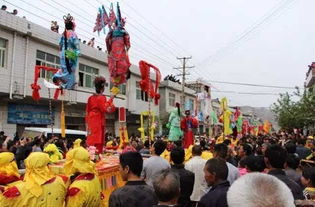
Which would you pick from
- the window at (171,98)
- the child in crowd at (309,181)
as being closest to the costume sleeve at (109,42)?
the child in crowd at (309,181)

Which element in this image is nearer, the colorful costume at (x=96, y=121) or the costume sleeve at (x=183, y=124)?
the colorful costume at (x=96, y=121)

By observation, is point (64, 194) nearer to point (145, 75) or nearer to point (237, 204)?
point (237, 204)

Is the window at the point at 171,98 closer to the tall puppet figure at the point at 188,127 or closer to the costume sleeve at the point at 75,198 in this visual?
the tall puppet figure at the point at 188,127

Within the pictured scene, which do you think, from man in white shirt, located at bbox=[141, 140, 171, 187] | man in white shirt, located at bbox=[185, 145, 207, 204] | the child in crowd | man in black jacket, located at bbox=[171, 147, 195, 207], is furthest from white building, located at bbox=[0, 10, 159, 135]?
the child in crowd

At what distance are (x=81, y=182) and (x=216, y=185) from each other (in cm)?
149

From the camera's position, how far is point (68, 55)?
8094 mm

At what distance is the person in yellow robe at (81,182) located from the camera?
376 cm

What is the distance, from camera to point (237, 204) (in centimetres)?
186

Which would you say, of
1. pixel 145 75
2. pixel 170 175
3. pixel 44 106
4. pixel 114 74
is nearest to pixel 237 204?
pixel 170 175

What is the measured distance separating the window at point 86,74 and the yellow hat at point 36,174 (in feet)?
63.8

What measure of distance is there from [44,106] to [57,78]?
43.0ft

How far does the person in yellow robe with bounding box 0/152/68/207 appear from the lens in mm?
3498

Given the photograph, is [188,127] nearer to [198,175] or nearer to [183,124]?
[183,124]

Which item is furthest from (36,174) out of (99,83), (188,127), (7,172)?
(188,127)
